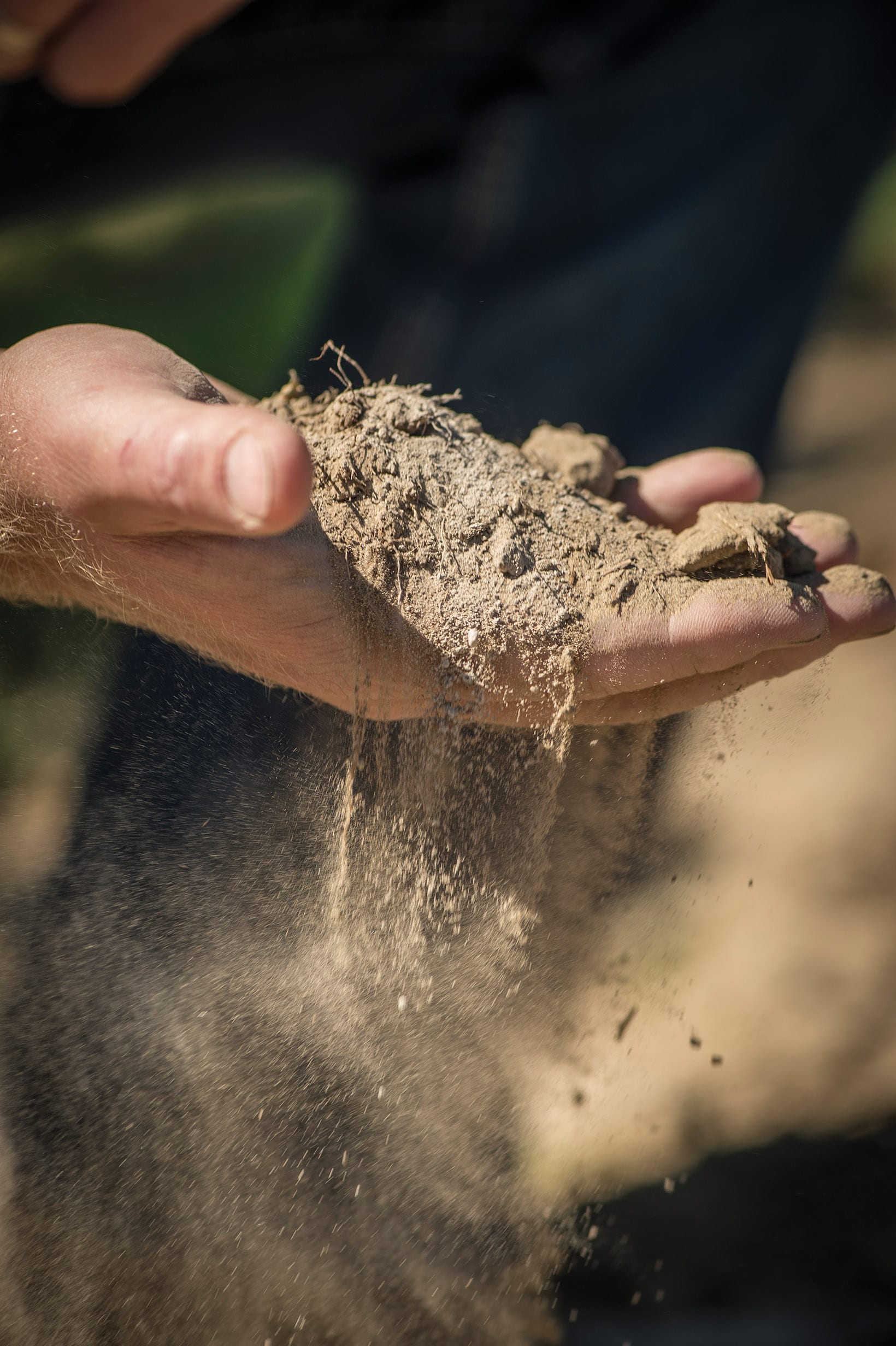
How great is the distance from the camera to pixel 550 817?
1135 mm

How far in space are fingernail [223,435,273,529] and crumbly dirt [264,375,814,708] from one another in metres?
0.23

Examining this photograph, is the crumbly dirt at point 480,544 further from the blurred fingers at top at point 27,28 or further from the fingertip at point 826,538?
the blurred fingers at top at point 27,28

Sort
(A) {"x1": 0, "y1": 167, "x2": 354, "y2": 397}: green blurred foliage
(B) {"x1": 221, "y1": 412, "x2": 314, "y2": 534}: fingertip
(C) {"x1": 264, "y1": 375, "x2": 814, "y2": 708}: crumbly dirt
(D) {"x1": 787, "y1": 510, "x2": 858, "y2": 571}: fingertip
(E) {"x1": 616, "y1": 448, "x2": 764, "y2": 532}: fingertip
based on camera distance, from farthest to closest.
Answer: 1. (E) {"x1": 616, "y1": 448, "x2": 764, "y2": 532}: fingertip
2. (D) {"x1": 787, "y1": 510, "x2": 858, "y2": 571}: fingertip
3. (A) {"x1": 0, "y1": 167, "x2": 354, "y2": 397}: green blurred foliage
4. (C) {"x1": 264, "y1": 375, "x2": 814, "y2": 708}: crumbly dirt
5. (B) {"x1": 221, "y1": 412, "x2": 314, "y2": 534}: fingertip

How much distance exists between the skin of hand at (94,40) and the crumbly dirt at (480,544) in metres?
0.86

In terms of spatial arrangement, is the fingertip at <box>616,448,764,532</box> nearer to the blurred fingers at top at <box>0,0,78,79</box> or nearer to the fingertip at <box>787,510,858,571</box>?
the fingertip at <box>787,510,858,571</box>

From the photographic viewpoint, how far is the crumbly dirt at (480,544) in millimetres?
982

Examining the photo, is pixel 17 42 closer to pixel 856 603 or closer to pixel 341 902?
pixel 341 902

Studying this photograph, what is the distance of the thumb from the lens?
75 cm

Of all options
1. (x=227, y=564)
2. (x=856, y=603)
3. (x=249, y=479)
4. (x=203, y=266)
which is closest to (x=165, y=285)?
(x=203, y=266)

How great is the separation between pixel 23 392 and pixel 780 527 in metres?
0.98

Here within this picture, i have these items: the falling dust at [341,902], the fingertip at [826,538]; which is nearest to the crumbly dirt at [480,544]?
the falling dust at [341,902]

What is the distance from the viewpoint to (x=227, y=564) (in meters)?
0.96

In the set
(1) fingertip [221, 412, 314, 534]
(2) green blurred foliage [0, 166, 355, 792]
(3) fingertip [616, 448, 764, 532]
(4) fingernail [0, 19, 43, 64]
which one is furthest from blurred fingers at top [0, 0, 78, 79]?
(3) fingertip [616, 448, 764, 532]

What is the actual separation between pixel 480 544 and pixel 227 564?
30 centimetres
